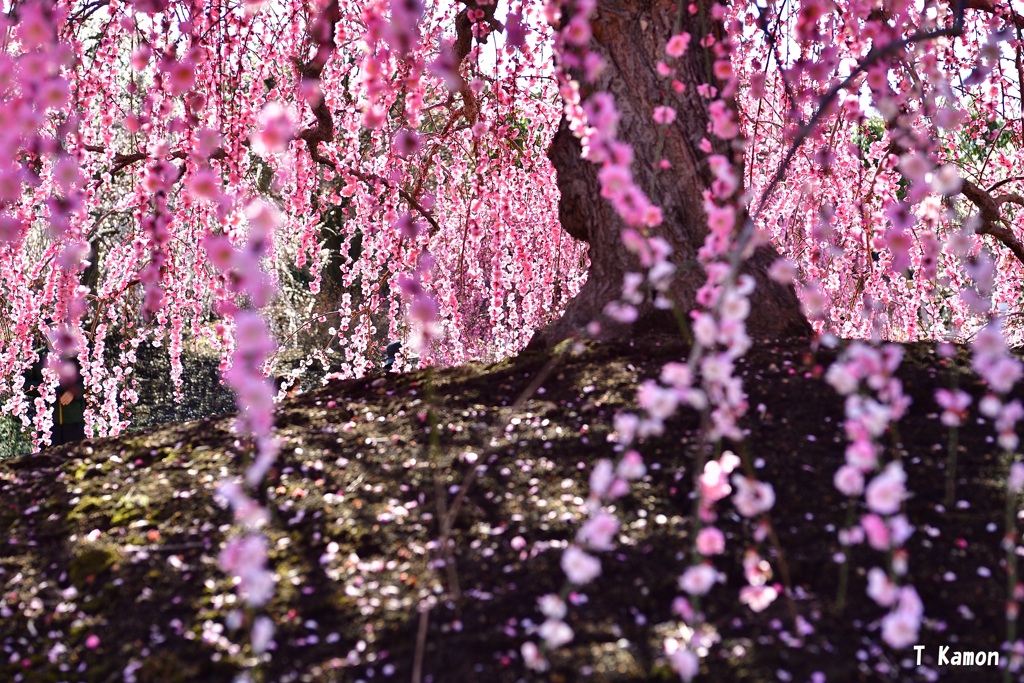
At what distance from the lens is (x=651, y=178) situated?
389cm

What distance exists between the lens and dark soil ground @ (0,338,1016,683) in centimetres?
222

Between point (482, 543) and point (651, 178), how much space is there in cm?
185

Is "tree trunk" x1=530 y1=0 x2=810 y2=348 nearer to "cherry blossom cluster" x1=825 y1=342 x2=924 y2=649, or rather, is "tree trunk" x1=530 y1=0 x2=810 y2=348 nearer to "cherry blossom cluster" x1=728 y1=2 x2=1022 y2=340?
"cherry blossom cluster" x1=728 y1=2 x2=1022 y2=340

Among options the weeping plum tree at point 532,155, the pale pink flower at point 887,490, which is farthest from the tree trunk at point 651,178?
the pale pink flower at point 887,490

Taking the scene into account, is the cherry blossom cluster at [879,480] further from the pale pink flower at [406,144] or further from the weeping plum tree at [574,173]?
the pale pink flower at [406,144]

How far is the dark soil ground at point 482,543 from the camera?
7.30 ft

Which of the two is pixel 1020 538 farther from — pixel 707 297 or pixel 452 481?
pixel 452 481

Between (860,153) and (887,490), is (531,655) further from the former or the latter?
(860,153)

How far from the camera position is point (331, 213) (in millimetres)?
10695

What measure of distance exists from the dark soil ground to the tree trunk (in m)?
0.35

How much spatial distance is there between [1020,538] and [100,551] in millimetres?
2591

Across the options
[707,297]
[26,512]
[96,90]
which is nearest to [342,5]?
[96,90]

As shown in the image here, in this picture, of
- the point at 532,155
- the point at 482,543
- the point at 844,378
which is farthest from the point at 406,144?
the point at 532,155

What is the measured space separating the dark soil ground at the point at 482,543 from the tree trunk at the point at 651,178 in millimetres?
355
